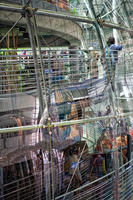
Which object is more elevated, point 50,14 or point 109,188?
point 50,14

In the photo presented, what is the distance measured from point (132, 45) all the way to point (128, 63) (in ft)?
3.38

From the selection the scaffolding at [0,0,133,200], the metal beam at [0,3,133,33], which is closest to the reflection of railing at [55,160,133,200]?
the scaffolding at [0,0,133,200]

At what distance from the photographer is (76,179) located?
4.51ft

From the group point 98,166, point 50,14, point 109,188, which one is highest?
point 50,14

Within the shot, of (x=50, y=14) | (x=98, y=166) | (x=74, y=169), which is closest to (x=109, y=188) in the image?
(x=98, y=166)

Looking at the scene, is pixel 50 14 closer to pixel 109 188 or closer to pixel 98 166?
pixel 98 166

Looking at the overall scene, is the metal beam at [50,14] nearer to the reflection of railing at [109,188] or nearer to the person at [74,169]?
the person at [74,169]

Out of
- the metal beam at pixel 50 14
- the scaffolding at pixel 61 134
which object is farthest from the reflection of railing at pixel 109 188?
the metal beam at pixel 50 14

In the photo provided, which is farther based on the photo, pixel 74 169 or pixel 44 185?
pixel 74 169

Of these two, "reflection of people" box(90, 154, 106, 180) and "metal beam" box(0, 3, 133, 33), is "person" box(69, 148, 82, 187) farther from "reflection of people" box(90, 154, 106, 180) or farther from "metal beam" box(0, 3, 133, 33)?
"metal beam" box(0, 3, 133, 33)

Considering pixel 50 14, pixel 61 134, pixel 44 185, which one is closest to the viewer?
pixel 44 185

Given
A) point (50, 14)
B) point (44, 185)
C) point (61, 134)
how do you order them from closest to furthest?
point (44, 185), point (61, 134), point (50, 14)

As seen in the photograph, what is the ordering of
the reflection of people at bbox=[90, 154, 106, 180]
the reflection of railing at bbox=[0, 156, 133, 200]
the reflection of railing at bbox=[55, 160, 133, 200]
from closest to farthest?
the reflection of railing at bbox=[0, 156, 133, 200]
the reflection of railing at bbox=[55, 160, 133, 200]
the reflection of people at bbox=[90, 154, 106, 180]

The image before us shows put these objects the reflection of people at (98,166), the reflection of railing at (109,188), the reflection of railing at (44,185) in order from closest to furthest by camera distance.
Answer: the reflection of railing at (44,185) < the reflection of railing at (109,188) < the reflection of people at (98,166)
